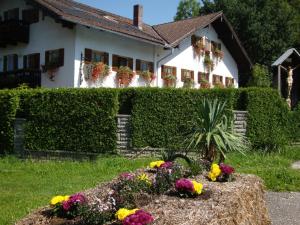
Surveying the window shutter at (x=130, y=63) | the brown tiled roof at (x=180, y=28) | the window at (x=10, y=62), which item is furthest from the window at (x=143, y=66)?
the window at (x=10, y=62)

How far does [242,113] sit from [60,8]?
11.9 metres

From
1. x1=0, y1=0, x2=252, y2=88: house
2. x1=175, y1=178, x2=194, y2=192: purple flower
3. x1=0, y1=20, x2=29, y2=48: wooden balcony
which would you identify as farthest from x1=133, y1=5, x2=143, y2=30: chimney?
Answer: x1=175, y1=178, x2=194, y2=192: purple flower

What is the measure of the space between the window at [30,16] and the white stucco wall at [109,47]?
344 centimetres

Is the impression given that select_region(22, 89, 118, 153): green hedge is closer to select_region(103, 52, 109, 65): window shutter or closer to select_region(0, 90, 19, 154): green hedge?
select_region(0, 90, 19, 154): green hedge

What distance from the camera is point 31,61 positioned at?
27844 millimetres

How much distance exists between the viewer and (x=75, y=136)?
18625 millimetres

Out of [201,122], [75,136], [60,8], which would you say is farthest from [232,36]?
[201,122]

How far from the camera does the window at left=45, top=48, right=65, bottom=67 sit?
2598 centimetres

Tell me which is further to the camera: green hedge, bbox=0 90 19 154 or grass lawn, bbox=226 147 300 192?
green hedge, bbox=0 90 19 154

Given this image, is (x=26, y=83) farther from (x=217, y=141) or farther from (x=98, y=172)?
(x=217, y=141)

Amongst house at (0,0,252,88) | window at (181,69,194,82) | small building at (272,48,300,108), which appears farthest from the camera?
window at (181,69,194,82)

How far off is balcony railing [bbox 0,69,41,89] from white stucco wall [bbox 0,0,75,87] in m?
0.36

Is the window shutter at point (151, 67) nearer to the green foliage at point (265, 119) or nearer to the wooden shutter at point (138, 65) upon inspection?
the wooden shutter at point (138, 65)

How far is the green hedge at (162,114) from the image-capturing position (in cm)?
1822
